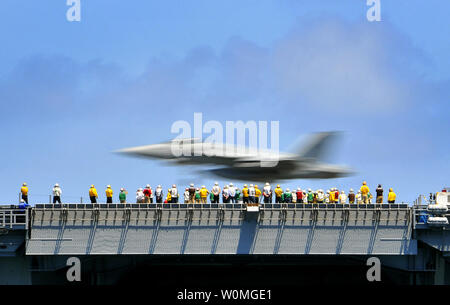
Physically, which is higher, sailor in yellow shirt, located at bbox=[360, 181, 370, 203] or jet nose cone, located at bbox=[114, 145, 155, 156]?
jet nose cone, located at bbox=[114, 145, 155, 156]

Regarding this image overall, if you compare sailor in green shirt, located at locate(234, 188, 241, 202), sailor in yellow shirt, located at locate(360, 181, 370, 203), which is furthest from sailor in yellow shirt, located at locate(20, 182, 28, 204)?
sailor in yellow shirt, located at locate(360, 181, 370, 203)

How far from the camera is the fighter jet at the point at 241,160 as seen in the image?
55.2m

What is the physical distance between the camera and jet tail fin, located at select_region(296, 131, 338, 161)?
202 feet

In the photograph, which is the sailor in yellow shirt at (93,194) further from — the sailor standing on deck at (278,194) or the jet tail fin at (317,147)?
the jet tail fin at (317,147)

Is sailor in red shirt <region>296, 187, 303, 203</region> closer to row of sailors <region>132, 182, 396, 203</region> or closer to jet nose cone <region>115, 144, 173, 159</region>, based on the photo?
row of sailors <region>132, 182, 396, 203</region>

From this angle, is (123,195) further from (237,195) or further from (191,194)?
(237,195)

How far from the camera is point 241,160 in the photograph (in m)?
56.6

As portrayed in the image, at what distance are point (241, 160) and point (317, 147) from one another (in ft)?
26.4

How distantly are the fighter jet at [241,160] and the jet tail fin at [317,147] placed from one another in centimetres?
75

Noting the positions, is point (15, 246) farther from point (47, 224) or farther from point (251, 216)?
point (251, 216)

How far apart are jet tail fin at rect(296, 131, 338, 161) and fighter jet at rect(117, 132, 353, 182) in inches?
29.5
